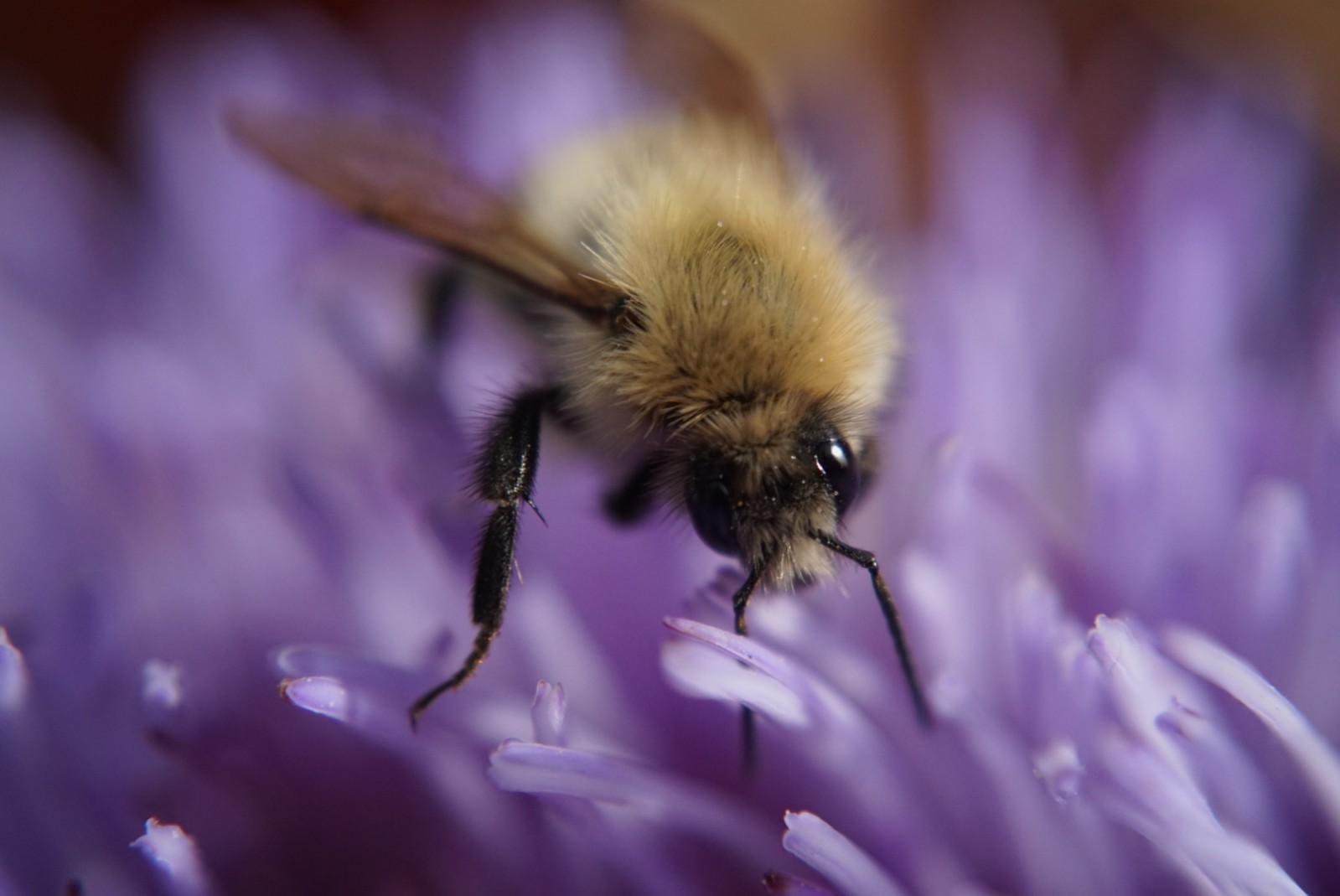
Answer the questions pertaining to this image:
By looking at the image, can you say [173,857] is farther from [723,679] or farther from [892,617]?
[892,617]

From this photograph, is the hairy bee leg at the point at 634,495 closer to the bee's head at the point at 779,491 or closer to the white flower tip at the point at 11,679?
the bee's head at the point at 779,491

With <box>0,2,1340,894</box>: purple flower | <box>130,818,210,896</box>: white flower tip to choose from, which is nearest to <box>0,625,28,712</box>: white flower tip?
<box>0,2,1340,894</box>: purple flower

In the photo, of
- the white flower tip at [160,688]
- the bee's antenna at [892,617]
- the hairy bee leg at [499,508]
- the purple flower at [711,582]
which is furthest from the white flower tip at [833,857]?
the white flower tip at [160,688]

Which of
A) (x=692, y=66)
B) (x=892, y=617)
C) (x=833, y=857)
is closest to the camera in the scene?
(x=833, y=857)

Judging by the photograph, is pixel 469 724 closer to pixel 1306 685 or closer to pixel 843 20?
pixel 1306 685

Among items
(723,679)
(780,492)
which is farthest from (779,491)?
(723,679)

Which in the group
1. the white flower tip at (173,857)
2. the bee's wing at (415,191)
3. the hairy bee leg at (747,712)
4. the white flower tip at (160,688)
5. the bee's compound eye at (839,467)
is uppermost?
the bee's wing at (415,191)

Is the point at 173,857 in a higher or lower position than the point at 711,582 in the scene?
Result: lower

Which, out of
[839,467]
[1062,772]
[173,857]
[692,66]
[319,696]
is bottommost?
[173,857]
